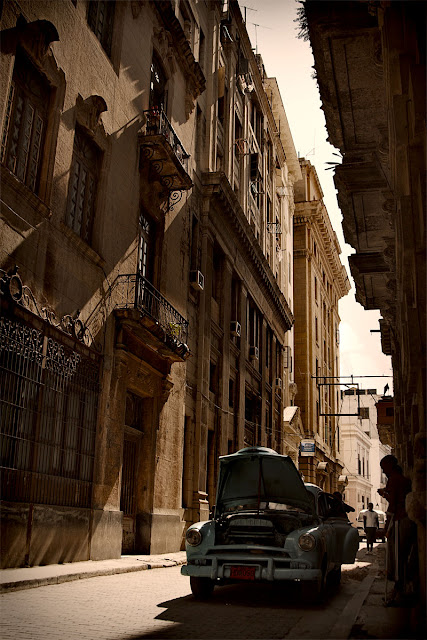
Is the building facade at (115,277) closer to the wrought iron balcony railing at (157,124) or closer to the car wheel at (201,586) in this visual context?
the wrought iron balcony railing at (157,124)

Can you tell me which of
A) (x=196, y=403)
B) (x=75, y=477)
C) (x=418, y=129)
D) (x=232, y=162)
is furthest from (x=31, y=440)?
(x=232, y=162)

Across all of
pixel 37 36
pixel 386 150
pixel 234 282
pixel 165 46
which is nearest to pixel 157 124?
pixel 165 46

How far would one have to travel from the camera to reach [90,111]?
1480 centimetres

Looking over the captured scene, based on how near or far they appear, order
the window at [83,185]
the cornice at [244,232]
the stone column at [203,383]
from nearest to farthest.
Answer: the window at [83,185], the stone column at [203,383], the cornice at [244,232]

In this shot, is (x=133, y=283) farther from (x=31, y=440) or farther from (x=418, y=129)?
(x=418, y=129)

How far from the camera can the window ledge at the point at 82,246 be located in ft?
43.5

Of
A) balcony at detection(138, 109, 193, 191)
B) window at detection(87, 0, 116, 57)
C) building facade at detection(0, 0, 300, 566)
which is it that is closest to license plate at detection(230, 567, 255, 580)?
building facade at detection(0, 0, 300, 566)

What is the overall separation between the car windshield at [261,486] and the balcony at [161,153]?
33.4ft

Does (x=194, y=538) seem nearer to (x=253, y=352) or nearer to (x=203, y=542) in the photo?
(x=203, y=542)

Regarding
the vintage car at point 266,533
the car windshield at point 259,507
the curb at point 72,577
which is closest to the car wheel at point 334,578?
the vintage car at point 266,533

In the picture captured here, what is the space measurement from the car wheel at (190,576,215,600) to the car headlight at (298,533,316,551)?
4.57 feet

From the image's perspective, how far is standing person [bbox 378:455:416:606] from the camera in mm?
6941

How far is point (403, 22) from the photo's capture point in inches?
278

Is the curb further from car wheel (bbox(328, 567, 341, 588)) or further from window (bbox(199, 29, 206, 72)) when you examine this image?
window (bbox(199, 29, 206, 72))
